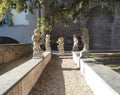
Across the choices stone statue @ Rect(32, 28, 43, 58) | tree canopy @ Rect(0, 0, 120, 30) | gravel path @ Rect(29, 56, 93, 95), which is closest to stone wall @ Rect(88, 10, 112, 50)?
tree canopy @ Rect(0, 0, 120, 30)

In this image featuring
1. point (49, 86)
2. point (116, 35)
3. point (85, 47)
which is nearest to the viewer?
point (49, 86)

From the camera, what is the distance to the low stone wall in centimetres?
1660

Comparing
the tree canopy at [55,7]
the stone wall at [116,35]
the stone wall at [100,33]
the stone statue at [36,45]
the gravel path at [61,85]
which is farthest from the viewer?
the stone wall at [100,33]

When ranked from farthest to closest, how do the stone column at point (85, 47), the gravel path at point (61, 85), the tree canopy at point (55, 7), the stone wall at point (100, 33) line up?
1. the stone wall at point (100, 33)
2. the tree canopy at point (55, 7)
3. the stone column at point (85, 47)
4. the gravel path at point (61, 85)

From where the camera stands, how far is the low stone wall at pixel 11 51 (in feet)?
54.5

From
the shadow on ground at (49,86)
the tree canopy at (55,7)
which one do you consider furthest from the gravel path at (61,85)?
the tree canopy at (55,7)

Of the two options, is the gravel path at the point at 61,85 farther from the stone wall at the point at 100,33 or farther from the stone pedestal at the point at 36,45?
the stone wall at the point at 100,33

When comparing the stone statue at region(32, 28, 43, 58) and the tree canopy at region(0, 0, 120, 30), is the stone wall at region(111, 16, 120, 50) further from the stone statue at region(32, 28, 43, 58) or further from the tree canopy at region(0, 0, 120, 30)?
the stone statue at region(32, 28, 43, 58)

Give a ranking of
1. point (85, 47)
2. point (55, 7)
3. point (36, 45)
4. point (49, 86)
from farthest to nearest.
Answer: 1. point (55, 7)
2. point (85, 47)
3. point (36, 45)
4. point (49, 86)

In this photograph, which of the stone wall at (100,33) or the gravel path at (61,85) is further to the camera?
the stone wall at (100,33)

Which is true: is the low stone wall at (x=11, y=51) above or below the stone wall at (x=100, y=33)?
below

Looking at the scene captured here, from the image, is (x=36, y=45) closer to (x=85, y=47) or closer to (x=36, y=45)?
(x=36, y=45)

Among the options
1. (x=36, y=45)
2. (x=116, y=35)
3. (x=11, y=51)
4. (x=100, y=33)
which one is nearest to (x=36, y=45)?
(x=36, y=45)

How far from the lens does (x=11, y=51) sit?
60.0 feet
